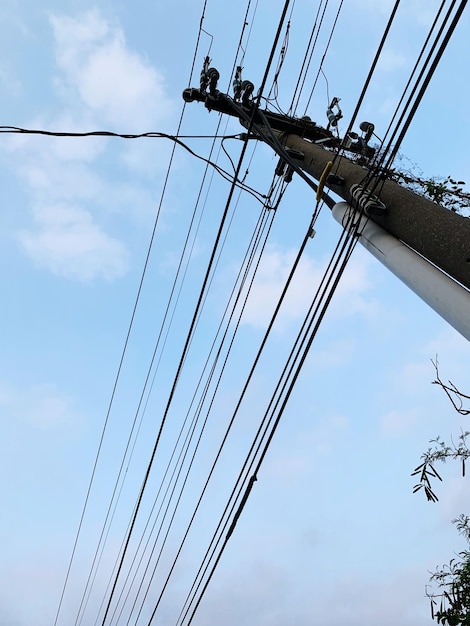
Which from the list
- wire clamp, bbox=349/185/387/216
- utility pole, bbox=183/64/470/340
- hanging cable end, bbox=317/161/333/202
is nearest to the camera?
A: utility pole, bbox=183/64/470/340

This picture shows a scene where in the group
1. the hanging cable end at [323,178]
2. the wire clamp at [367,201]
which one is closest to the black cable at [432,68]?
the wire clamp at [367,201]

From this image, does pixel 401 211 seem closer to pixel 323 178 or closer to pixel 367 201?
pixel 367 201

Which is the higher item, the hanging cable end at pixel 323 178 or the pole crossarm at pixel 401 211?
the hanging cable end at pixel 323 178

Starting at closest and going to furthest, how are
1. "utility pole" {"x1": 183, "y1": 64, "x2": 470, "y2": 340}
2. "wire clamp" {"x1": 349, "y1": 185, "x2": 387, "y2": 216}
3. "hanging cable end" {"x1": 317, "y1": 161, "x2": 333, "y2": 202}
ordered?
"utility pole" {"x1": 183, "y1": 64, "x2": 470, "y2": 340} → "wire clamp" {"x1": 349, "y1": 185, "x2": 387, "y2": 216} → "hanging cable end" {"x1": 317, "y1": 161, "x2": 333, "y2": 202}

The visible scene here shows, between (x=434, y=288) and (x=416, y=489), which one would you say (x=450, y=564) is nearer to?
(x=416, y=489)

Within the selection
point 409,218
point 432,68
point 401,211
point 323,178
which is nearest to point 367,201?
point 401,211

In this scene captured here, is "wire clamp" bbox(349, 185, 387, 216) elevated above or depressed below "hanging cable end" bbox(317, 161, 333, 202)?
below

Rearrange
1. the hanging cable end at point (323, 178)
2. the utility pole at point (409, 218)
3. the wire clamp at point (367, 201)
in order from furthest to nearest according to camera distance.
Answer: the hanging cable end at point (323, 178) → the wire clamp at point (367, 201) → the utility pole at point (409, 218)

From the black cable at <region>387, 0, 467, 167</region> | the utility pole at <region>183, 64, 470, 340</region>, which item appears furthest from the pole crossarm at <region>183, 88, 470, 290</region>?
the black cable at <region>387, 0, 467, 167</region>

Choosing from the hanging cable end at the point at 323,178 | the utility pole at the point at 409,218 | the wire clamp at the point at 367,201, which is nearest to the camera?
the utility pole at the point at 409,218

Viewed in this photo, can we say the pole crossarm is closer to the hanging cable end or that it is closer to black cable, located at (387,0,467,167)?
the hanging cable end

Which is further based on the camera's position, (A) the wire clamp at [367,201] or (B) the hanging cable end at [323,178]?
(B) the hanging cable end at [323,178]

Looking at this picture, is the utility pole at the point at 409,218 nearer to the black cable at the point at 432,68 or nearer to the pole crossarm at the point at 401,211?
the pole crossarm at the point at 401,211

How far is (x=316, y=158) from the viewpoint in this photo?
5176mm
